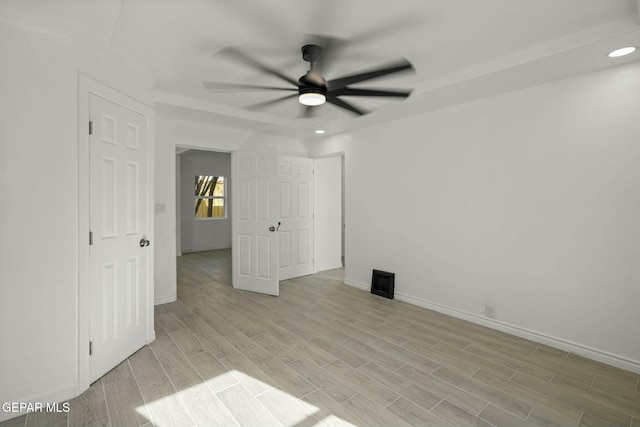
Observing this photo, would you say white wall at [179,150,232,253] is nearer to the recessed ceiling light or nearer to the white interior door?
the white interior door

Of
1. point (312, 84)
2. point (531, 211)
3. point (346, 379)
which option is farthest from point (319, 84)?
point (531, 211)

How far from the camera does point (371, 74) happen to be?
1950 mm

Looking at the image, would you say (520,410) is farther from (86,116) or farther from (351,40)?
(86,116)

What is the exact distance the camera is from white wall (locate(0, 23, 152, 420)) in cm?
183

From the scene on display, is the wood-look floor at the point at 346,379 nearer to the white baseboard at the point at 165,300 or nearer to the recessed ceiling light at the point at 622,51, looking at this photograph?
the white baseboard at the point at 165,300

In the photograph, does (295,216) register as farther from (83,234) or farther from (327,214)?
(83,234)

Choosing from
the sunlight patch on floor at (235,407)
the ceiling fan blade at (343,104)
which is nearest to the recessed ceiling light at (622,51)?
the ceiling fan blade at (343,104)

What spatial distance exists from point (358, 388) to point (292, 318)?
1.47 meters

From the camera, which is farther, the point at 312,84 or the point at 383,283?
the point at 383,283

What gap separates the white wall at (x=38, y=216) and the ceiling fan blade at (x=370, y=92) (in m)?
1.86

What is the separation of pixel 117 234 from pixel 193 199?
6.06 m

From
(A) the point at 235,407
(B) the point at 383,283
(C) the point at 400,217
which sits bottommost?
(A) the point at 235,407

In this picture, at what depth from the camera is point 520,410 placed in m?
1.93

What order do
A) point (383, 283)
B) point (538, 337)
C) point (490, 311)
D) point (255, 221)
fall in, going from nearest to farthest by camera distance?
point (538, 337), point (490, 311), point (383, 283), point (255, 221)
